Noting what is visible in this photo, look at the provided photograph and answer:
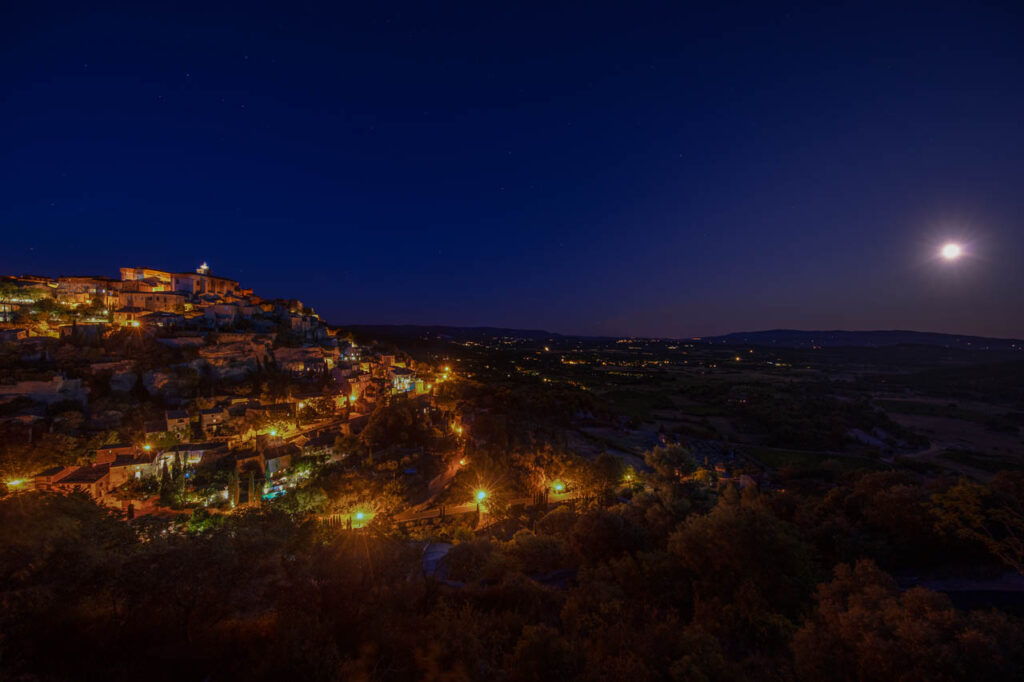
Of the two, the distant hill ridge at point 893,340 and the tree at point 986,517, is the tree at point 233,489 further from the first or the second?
the distant hill ridge at point 893,340

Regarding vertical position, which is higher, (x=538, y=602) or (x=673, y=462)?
(x=538, y=602)

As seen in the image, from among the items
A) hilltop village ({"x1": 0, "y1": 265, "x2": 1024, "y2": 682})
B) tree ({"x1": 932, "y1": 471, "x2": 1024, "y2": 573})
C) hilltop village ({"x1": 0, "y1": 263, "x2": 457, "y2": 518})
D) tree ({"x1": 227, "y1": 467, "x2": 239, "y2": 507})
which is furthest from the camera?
hilltop village ({"x1": 0, "y1": 263, "x2": 457, "y2": 518})

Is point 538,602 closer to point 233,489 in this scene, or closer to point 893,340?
point 233,489

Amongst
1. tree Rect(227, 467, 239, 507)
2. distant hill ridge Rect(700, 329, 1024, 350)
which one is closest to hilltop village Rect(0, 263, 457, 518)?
tree Rect(227, 467, 239, 507)

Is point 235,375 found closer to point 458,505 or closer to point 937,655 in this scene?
point 458,505

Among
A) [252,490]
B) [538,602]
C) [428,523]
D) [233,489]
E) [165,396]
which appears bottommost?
[428,523]

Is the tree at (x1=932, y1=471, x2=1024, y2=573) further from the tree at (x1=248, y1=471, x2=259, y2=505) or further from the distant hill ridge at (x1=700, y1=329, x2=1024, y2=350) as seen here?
the distant hill ridge at (x1=700, y1=329, x2=1024, y2=350)

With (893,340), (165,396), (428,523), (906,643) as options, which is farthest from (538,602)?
(893,340)

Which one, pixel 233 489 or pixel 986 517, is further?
pixel 233 489
